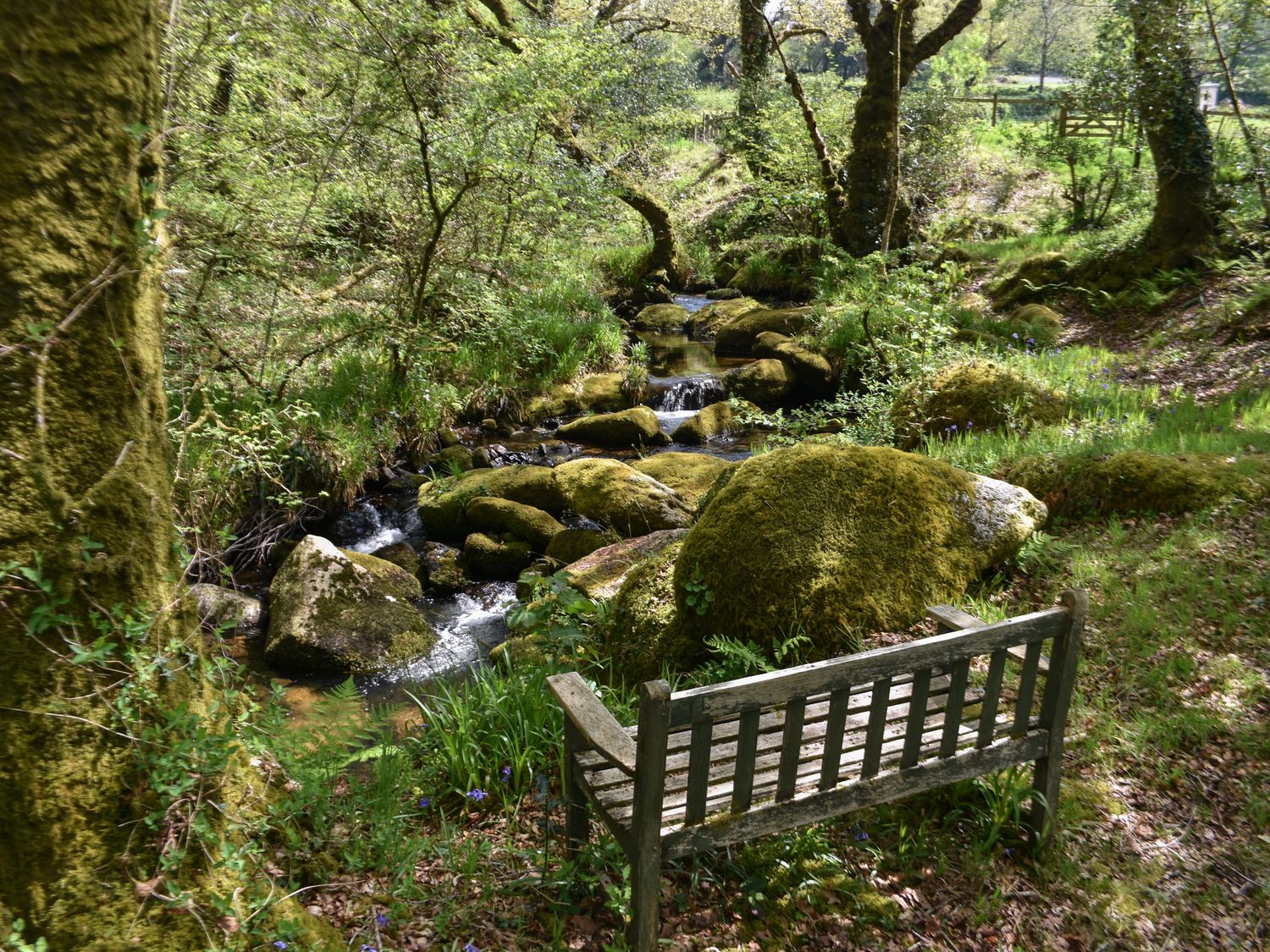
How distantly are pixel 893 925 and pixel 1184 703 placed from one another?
2.05 m

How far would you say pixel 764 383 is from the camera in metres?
11.9

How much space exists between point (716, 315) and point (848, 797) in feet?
44.1

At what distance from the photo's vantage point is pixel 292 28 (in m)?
6.42

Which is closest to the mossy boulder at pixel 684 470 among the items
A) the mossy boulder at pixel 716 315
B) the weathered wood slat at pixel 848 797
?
the weathered wood slat at pixel 848 797

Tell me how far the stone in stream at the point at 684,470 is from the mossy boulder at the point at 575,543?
51.2 inches

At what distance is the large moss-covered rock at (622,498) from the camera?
7.67 metres

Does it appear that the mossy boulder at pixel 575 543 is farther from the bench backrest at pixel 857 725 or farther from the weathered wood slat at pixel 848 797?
the weathered wood slat at pixel 848 797

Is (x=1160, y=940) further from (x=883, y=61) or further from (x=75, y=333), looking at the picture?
(x=883, y=61)

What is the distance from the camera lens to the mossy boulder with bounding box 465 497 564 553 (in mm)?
7633

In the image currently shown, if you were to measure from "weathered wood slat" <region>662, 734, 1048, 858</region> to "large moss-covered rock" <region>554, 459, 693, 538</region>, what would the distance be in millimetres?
4556

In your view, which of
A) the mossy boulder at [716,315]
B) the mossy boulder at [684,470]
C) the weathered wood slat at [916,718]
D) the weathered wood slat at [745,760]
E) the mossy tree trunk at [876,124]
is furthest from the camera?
the mossy boulder at [716,315]

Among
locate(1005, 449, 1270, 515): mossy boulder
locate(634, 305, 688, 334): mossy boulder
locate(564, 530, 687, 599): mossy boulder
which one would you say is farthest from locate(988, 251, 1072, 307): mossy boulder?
locate(564, 530, 687, 599): mossy boulder

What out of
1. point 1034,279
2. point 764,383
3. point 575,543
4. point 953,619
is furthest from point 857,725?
point 1034,279

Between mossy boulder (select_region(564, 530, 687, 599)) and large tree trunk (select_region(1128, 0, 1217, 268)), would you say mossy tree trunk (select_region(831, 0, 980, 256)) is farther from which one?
mossy boulder (select_region(564, 530, 687, 599))
